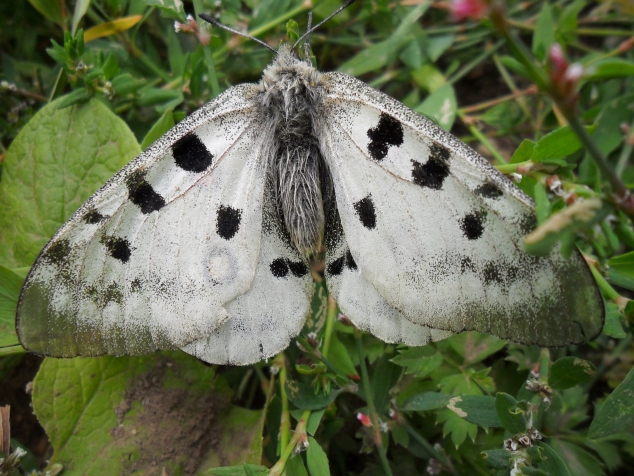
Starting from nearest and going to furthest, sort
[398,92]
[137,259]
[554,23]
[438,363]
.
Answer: [137,259] < [438,363] < [554,23] < [398,92]

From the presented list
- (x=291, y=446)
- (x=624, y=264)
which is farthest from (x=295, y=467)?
(x=624, y=264)

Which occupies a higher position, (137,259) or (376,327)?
(137,259)

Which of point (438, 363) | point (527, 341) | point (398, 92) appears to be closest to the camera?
point (527, 341)

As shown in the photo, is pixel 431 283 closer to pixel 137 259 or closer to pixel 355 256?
pixel 355 256

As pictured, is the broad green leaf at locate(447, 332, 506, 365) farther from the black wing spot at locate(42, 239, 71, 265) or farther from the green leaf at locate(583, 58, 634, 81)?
the black wing spot at locate(42, 239, 71, 265)

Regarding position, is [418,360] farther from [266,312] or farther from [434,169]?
[434,169]

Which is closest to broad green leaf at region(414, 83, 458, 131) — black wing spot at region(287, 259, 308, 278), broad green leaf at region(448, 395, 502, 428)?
black wing spot at region(287, 259, 308, 278)

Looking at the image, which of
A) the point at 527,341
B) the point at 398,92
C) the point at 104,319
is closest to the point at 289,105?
the point at 104,319
